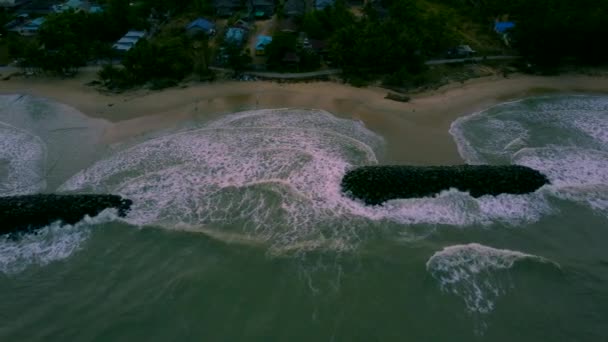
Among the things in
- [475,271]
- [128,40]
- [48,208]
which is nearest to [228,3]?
[128,40]

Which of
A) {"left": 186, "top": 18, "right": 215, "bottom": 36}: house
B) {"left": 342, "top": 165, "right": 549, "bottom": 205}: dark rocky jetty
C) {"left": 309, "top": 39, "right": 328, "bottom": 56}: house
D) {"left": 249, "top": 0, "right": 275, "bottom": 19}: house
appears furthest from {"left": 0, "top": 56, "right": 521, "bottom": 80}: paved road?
{"left": 342, "top": 165, "right": 549, "bottom": 205}: dark rocky jetty

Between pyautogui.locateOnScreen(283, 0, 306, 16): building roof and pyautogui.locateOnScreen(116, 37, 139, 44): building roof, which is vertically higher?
pyautogui.locateOnScreen(283, 0, 306, 16): building roof

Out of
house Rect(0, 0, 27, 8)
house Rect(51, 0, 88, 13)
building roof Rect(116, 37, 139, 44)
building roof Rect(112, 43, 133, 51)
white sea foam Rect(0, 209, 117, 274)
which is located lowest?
white sea foam Rect(0, 209, 117, 274)

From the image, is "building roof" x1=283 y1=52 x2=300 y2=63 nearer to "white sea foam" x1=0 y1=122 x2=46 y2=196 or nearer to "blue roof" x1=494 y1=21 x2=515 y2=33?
"white sea foam" x1=0 y1=122 x2=46 y2=196

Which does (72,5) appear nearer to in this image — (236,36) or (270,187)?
(236,36)

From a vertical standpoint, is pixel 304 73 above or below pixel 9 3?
below

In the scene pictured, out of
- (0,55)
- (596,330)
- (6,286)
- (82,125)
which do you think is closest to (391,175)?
(596,330)
